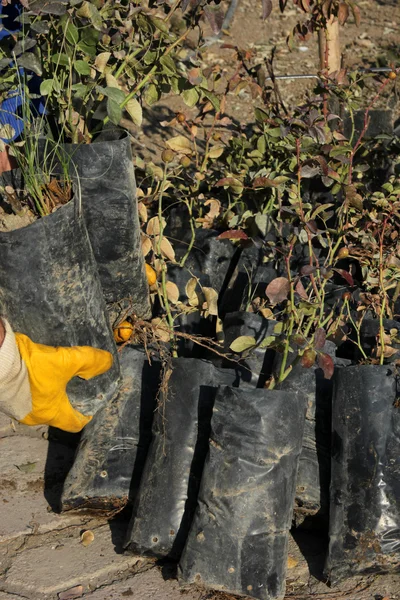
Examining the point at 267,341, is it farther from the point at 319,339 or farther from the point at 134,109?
the point at 134,109

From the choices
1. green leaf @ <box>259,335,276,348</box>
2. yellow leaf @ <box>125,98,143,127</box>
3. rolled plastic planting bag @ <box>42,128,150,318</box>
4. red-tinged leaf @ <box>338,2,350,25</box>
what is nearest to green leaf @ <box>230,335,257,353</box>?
green leaf @ <box>259,335,276,348</box>

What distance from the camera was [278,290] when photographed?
2.39m

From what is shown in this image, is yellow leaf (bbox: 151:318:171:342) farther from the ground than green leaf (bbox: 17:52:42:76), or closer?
closer

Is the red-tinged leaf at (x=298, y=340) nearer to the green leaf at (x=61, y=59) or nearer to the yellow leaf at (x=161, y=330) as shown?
the yellow leaf at (x=161, y=330)

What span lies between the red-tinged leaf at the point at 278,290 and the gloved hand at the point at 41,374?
0.57 metres

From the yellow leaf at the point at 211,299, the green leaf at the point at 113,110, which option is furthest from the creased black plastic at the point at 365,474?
the green leaf at the point at 113,110

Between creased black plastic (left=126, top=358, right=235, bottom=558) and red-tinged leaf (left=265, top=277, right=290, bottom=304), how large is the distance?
301 mm

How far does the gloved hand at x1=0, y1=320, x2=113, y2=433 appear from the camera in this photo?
2.24m

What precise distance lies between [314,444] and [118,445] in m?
0.65

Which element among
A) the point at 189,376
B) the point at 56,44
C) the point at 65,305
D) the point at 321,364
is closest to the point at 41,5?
the point at 56,44

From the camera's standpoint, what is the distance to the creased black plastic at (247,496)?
7.06ft

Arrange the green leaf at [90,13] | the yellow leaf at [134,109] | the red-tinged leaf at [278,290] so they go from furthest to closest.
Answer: the yellow leaf at [134,109] < the green leaf at [90,13] < the red-tinged leaf at [278,290]

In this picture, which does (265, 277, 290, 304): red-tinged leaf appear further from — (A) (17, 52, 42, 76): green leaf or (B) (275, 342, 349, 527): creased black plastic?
(A) (17, 52, 42, 76): green leaf

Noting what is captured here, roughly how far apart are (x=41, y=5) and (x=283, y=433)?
63.1 inches
